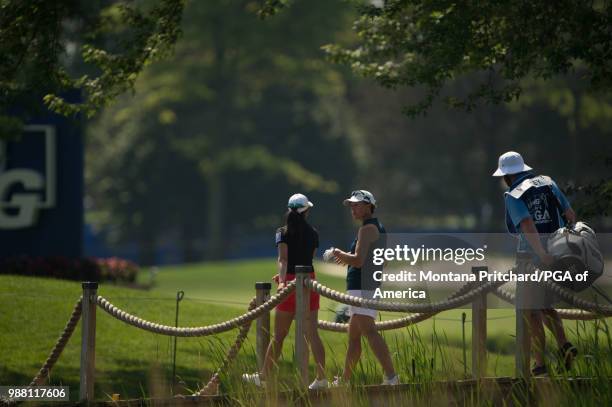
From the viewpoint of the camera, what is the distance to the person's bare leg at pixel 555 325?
10000 mm

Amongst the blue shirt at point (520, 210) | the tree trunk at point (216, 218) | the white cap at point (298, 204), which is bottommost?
the blue shirt at point (520, 210)

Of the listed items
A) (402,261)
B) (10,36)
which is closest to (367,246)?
(402,261)

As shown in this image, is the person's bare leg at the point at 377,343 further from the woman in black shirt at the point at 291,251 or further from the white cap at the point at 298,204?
the white cap at the point at 298,204

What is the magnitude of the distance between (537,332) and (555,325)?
0.54 feet

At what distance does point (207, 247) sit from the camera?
56.2 m

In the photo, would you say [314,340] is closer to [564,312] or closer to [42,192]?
[564,312]

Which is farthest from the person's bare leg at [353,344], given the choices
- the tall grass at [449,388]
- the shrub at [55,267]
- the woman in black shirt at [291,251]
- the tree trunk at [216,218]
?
the tree trunk at [216,218]

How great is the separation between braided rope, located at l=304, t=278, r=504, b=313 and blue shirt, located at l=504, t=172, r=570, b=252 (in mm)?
435

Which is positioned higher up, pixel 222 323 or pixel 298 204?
pixel 298 204

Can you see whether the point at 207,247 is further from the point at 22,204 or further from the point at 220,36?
the point at 22,204

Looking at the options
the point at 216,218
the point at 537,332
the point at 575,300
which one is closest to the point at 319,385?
the point at 537,332

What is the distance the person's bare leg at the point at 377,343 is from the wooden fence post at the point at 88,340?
2758 millimetres

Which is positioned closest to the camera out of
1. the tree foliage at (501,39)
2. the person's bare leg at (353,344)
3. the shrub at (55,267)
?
the person's bare leg at (353,344)

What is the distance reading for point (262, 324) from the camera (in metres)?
11.0
